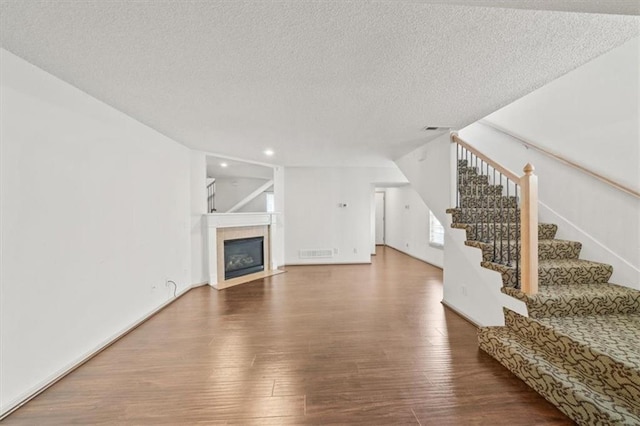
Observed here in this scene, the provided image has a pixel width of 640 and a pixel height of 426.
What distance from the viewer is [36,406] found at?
1.63 m

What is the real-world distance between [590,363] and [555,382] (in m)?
0.26

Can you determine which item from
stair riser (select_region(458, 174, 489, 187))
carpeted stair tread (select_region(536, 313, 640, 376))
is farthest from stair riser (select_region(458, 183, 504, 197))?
carpeted stair tread (select_region(536, 313, 640, 376))

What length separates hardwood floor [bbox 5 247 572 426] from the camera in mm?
1544

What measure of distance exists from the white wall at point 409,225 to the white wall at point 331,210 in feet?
3.83

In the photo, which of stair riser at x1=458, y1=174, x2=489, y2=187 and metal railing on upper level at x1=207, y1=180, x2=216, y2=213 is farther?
metal railing on upper level at x1=207, y1=180, x2=216, y2=213

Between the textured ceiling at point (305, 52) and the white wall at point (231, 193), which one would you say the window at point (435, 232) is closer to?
the textured ceiling at point (305, 52)

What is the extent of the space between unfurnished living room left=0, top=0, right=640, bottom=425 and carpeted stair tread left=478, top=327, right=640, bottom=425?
0.04ft

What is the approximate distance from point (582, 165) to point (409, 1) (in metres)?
2.98

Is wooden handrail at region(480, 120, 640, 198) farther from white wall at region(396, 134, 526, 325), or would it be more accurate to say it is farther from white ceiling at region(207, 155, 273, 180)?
white ceiling at region(207, 155, 273, 180)

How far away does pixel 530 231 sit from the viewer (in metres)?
1.98

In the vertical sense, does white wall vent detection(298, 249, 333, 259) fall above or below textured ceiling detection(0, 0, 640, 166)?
below

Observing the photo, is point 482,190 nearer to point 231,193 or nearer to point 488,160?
point 488,160

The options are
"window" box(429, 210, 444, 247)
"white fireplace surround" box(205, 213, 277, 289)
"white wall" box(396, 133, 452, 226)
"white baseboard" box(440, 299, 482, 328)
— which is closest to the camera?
"white baseboard" box(440, 299, 482, 328)

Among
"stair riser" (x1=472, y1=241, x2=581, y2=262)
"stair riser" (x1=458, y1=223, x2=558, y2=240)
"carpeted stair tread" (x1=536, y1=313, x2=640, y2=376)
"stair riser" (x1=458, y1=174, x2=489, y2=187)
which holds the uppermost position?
"stair riser" (x1=458, y1=174, x2=489, y2=187)
